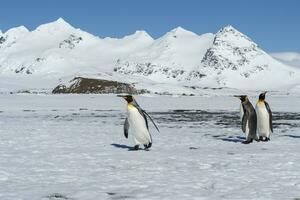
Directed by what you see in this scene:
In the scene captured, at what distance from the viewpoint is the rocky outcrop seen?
352 feet

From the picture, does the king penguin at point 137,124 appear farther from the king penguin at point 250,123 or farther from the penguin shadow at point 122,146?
the king penguin at point 250,123

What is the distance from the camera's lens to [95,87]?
111m

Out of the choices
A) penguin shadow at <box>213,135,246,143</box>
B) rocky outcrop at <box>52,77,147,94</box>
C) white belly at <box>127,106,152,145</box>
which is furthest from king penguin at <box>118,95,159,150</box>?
rocky outcrop at <box>52,77,147,94</box>

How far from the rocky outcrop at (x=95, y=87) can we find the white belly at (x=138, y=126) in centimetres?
9164

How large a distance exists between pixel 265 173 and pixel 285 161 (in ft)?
5.41

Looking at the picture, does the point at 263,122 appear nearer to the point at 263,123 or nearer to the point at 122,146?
the point at 263,123

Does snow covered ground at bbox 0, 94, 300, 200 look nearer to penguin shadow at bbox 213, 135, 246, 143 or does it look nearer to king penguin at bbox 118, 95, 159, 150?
penguin shadow at bbox 213, 135, 246, 143

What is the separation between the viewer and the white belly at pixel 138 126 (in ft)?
46.4

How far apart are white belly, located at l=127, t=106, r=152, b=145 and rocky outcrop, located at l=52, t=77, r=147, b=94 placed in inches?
3608

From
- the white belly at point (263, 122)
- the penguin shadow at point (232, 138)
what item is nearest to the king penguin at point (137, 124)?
the penguin shadow at point (232, 138)

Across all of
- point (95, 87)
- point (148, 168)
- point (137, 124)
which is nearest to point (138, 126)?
point (137, 124)

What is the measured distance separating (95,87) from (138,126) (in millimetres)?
97836

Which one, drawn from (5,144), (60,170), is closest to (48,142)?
(5,144)

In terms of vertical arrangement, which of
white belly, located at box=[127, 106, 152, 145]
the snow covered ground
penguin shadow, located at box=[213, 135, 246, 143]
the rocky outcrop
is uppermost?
the rocky outcrop
